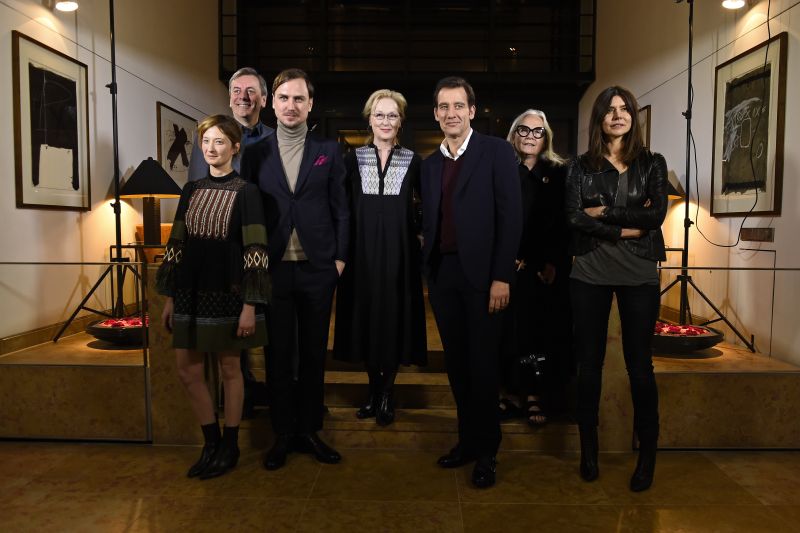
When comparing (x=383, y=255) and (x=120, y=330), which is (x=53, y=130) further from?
(x=383, y=255)

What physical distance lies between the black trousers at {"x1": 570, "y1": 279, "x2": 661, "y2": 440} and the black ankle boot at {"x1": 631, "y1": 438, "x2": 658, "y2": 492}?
0.04m

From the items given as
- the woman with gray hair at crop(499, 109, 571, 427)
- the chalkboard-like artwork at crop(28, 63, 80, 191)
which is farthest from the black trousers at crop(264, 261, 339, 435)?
the chalkboard-like artwork at crop(28, 63, 80, 191)

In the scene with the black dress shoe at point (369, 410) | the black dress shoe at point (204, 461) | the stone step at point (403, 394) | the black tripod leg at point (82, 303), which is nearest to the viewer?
the black dress shoe at point (204, 461)

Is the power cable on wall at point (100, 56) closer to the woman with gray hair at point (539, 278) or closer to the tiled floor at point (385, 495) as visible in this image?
the tiled floor at point (385, 495)

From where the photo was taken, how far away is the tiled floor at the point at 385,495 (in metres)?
1.98

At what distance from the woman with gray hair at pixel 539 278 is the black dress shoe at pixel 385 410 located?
1.81 ft

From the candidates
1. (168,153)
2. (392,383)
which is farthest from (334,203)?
(168,153)

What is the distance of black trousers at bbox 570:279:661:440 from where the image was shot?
2.14m

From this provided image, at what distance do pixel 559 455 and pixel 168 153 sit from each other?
4.41 meters

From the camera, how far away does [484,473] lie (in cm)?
224

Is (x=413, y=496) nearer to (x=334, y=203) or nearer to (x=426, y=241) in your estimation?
(x=426, y=241)

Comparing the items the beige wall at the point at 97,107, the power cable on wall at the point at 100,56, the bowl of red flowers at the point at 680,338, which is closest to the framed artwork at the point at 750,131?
the bowl of red flowers at the point at 680,338

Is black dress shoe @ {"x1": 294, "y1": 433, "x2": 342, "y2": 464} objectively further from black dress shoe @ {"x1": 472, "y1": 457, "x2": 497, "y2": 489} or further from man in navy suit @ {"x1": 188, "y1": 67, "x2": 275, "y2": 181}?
man in navy suit @ {"x1": 188, "y1": 67, "x2": 275, "y2": 181}

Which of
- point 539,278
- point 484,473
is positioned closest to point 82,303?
point 484,473
